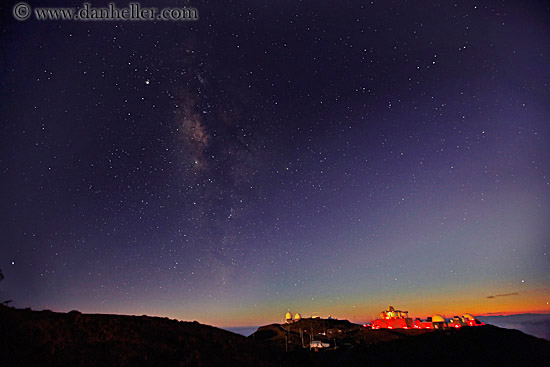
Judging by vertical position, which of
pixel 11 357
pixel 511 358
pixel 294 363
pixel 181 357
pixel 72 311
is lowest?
pixel 511 358

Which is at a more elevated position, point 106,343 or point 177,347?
point 106,343

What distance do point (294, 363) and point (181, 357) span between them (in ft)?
28.1

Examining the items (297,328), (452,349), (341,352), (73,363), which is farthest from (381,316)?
(73,363)

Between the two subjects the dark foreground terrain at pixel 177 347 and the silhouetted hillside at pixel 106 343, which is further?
the dark foreground terrain at pixel 177 347

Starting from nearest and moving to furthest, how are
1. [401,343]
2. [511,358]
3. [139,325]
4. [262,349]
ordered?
[139,325]
[262,349]
[511,358]
[401,343]

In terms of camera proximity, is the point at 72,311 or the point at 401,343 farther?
the point at 401,343

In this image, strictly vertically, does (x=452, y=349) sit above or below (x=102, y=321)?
below

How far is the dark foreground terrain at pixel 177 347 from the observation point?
1581 cm

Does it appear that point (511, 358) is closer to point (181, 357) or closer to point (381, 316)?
point (181, 357)

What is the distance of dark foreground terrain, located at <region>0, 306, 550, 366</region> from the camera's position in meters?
15.8

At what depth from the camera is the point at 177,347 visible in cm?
1973

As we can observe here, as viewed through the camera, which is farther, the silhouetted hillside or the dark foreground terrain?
the dark foreground terrain

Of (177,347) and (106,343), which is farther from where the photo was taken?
(177,347)

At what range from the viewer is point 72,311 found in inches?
794
